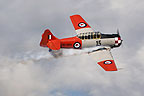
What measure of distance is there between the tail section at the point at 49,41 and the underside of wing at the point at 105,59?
4.24 meters

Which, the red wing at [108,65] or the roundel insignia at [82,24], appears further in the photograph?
the roundel insignia at [82,24]

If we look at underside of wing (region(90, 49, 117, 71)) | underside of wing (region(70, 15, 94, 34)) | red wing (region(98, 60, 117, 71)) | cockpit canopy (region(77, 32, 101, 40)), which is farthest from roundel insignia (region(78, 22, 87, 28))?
red wing (region(98, 60, 117, 71))

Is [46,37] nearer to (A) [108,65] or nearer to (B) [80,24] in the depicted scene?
(B) [80,24]

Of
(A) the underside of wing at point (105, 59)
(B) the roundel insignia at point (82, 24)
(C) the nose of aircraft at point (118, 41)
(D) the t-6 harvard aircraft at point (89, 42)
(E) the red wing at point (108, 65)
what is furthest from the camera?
(B) the roundel insignia at point (82, 24)

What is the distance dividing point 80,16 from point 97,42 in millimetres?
5845

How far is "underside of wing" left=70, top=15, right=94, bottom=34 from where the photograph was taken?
3531cm

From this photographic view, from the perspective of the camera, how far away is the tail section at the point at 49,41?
32.2 meters

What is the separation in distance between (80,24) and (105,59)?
23.6 feet

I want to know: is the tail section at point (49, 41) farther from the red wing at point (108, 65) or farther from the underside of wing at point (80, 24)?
the red wing at point (108, 65)

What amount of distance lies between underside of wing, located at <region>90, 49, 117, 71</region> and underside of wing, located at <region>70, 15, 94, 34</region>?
4086 mm

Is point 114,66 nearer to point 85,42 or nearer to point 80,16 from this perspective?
point 85,42

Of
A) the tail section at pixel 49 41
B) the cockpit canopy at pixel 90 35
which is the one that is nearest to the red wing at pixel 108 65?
the cockpit canopy at pixel 90 35

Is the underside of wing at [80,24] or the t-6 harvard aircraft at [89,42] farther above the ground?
the underside of wing at [80,24]

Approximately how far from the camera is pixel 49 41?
3253cm
